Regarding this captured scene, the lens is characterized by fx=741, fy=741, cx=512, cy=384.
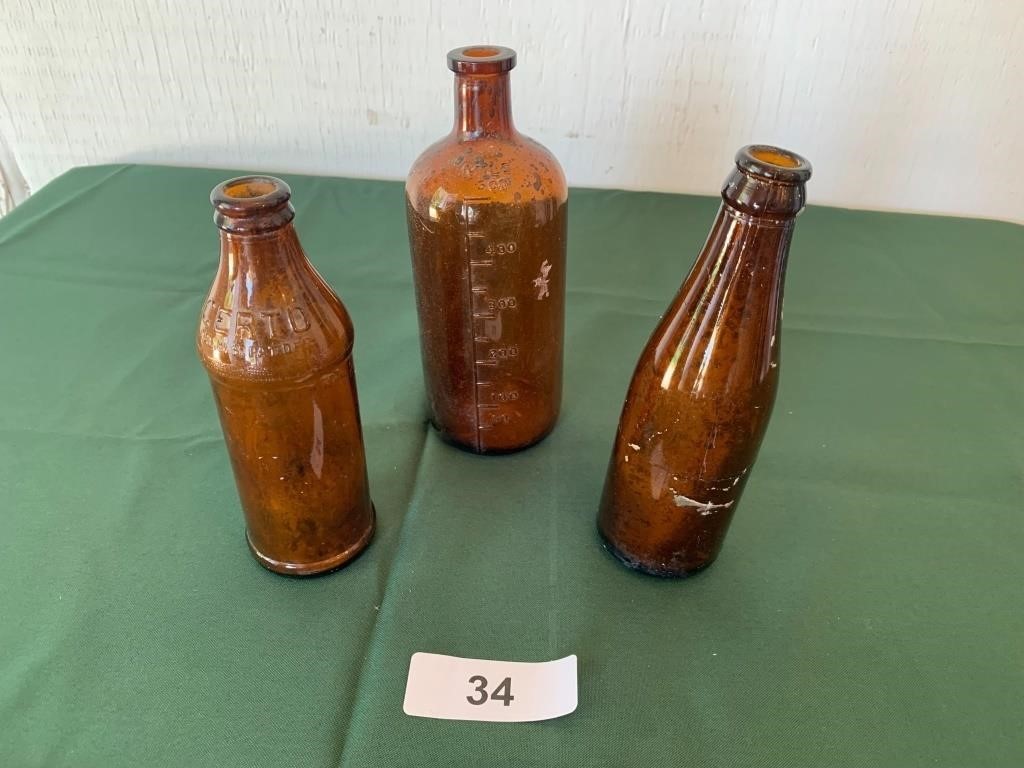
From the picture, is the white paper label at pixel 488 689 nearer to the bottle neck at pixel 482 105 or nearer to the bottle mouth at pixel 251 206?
the bottle mouth at pixel 251 206

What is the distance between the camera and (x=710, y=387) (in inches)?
22.2

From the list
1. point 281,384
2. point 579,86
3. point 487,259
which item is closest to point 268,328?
point 281,384

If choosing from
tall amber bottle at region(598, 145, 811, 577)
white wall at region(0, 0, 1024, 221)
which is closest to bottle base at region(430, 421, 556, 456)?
tall amber bottle at region(598, 145, 811, 577)

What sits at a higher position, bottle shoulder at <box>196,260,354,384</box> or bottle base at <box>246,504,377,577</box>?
bottle shoulder at <box>196,260,354,384</box>

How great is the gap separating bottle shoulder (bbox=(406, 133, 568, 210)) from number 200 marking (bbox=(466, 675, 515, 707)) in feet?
1.33

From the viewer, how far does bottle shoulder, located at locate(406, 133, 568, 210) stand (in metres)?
0.66

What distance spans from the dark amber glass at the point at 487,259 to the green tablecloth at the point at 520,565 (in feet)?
0.27

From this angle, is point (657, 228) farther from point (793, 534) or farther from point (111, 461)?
point (111, 461)

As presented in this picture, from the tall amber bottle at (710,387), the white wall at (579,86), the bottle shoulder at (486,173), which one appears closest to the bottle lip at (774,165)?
the tall amber bottle at (710,387)

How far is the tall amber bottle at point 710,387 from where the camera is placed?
0.51m

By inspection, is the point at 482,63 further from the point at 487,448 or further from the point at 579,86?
the point at 579,86

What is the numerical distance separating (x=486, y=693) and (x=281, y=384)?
29 cm

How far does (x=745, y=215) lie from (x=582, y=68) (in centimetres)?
75

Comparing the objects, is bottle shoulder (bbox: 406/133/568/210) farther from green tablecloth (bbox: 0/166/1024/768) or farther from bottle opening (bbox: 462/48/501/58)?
green tablecloth (bbox: 0/166/1024/768)
